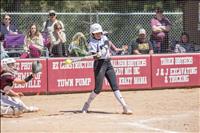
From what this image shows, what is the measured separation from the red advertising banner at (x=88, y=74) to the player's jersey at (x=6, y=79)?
166 inches

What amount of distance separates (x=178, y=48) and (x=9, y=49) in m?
5.04

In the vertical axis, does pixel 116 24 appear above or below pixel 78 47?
above

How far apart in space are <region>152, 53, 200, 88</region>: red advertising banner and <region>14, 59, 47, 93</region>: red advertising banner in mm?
3202

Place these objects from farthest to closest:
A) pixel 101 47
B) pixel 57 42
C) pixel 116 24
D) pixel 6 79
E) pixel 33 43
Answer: pixel 116 24 < pixel 57 42 < pixel 33 43 < pixel 101 47 < pixel 6 79

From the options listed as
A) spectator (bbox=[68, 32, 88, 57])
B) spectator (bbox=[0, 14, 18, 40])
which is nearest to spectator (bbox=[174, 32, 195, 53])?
spectator (bbox=[68, 32, 88, 57])

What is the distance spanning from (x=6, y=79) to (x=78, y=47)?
537cm

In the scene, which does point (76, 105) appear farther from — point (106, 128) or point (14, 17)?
point (14, 17)

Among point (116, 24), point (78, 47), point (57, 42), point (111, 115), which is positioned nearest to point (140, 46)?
point (78, 47)

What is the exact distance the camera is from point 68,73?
54.2 ft

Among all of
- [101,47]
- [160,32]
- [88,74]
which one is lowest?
[88,74]

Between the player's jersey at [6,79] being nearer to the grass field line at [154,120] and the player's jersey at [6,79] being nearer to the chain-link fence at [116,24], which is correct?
the grass field line at [154,120]

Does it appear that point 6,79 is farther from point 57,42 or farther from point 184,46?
point 184,46

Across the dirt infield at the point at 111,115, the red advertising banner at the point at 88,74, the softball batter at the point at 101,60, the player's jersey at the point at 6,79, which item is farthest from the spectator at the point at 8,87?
the red advertising banner at the point at 88,74

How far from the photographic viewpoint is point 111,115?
12.3 metres
